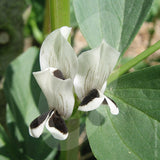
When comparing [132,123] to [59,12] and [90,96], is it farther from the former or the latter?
[59,12]

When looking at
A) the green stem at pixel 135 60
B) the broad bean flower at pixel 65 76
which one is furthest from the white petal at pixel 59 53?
the green stem at pixel 135 60

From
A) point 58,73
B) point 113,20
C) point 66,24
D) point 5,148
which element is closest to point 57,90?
point 58,73

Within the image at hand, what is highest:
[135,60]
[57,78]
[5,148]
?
[57,78]

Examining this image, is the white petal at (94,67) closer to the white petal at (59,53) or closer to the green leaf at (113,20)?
the white petal at (59,53)

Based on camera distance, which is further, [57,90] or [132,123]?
[132,123]

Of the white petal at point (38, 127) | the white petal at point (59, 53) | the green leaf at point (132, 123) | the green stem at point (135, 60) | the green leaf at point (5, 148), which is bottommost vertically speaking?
the green leaf at point (5, 148)

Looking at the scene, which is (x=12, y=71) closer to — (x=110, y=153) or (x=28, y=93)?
(x=28, y=93)
